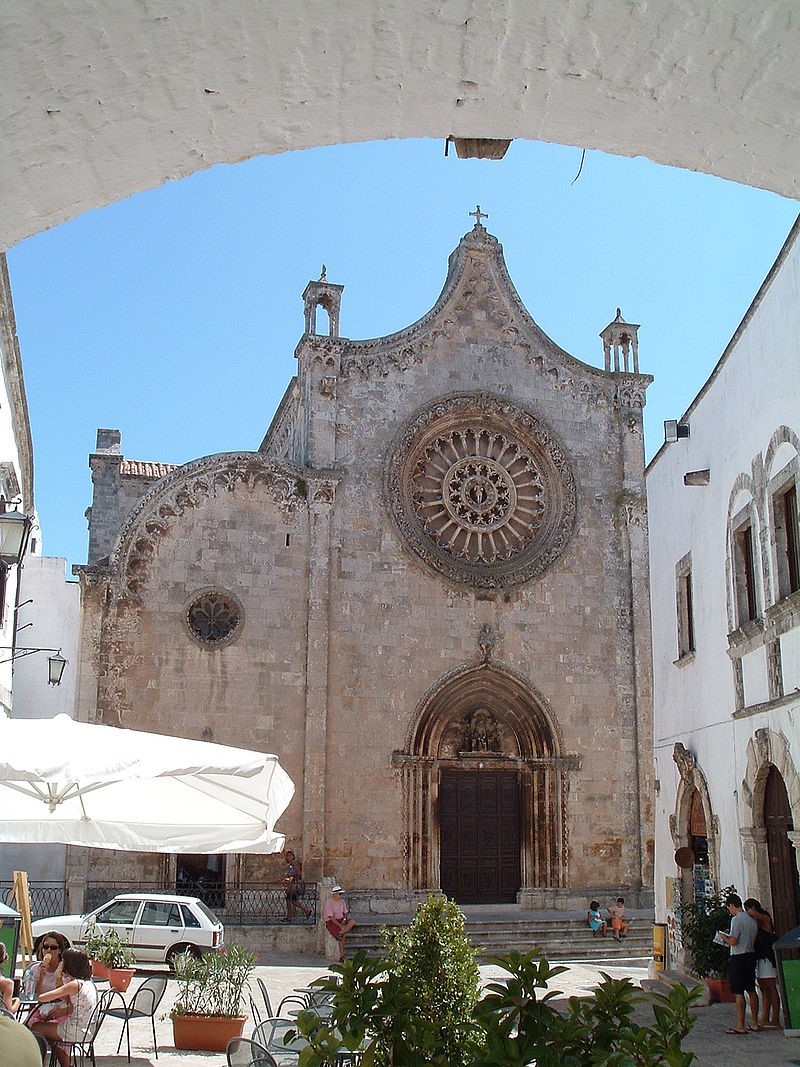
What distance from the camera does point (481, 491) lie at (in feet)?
82.1

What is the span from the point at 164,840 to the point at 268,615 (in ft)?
43.2

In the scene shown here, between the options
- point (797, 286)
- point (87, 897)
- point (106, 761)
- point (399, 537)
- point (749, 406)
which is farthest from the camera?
point (399, 537)

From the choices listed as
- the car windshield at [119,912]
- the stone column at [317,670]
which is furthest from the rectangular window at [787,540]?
the stone column at [317,670]

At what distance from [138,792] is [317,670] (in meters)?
13.1

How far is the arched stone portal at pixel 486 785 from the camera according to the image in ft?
74.9

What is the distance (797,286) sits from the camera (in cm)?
1184

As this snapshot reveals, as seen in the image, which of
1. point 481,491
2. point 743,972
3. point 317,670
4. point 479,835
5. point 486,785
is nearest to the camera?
point 743,972

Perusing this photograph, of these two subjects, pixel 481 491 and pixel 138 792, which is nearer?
pixel 138 792

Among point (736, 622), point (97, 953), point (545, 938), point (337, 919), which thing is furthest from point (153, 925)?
point (736, 622)

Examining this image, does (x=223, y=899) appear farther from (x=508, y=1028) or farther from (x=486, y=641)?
(x=508, y=1028)

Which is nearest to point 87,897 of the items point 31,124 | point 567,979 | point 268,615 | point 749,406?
point 268,615

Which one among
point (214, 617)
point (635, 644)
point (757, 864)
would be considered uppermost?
Result: point (214, 617)

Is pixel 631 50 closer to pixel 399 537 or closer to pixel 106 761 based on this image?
pixel 106 761

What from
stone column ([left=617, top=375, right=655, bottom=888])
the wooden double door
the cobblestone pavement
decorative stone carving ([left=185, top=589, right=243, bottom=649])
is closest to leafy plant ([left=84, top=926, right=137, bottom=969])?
the cobblestone pavement
